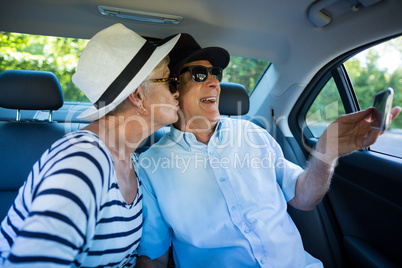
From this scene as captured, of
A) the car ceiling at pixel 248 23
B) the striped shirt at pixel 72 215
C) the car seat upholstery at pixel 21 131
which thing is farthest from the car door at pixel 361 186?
the car seat upholstery at pixel 21 131

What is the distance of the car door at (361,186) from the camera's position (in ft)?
5.65

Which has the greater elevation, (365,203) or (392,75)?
(392,75)

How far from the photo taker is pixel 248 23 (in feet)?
6.81

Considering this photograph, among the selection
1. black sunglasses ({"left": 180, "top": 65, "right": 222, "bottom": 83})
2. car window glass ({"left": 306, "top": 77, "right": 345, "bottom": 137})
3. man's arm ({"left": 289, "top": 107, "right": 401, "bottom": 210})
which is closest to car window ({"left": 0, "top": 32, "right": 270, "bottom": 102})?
car window glass ({"left": 306, "top": 77, "right": 345, "bottom": 137})

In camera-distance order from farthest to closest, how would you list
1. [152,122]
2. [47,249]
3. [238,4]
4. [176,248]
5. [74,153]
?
[238,4]
[176,248]
[152,122]
[74,153]
[47,249]

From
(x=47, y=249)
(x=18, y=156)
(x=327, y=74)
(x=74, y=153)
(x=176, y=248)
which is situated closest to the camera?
(x=47, y=249)

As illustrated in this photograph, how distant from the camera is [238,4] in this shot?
6.04 ft

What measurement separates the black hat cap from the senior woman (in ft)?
0.84

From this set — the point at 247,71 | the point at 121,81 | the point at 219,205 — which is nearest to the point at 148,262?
the point at 219,205

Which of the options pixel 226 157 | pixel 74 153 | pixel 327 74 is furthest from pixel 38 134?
pixel 327 74

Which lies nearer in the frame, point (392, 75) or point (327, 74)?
point (392, 75)

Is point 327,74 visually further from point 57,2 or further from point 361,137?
point 57,2

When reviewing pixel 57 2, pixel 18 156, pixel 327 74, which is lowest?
pixel 18 156

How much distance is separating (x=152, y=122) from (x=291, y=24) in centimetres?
133
